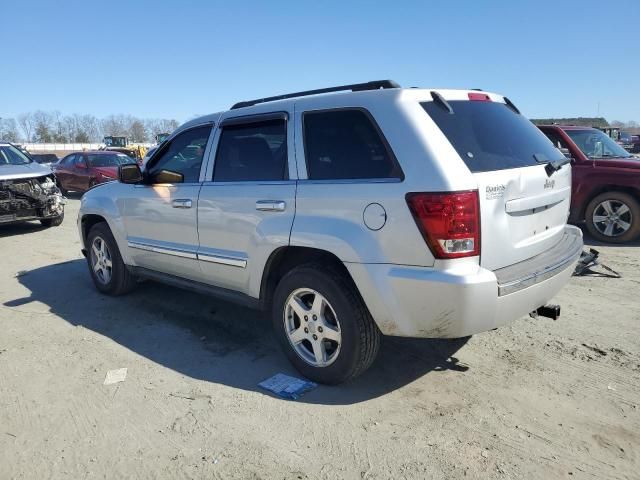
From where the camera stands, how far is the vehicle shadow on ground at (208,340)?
3578 mm

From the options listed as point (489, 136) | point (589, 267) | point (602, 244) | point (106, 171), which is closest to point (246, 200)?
point (489, 136)

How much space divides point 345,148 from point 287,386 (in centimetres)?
171

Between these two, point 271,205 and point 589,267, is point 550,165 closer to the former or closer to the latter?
point 271,205

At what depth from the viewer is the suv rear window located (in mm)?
2982

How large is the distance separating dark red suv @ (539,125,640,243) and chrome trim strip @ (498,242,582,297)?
4.97 meters

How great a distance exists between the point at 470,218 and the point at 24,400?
10.5ft

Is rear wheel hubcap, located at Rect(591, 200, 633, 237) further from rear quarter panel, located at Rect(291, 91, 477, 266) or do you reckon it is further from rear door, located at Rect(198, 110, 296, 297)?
rear door, located at Rect(198, 110, 296, 297)

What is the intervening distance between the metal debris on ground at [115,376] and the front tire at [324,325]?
1219mm

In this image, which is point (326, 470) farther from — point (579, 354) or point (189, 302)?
point (189, 302)

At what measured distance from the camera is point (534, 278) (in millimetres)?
3039

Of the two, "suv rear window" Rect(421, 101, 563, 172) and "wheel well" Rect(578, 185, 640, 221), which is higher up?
"suv rear window" Rect(421, 101, 563, 172)

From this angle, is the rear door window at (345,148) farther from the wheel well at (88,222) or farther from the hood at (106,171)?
the hood at (106,171)

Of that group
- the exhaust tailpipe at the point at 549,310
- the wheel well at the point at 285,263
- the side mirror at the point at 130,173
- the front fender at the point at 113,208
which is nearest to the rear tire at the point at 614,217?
the exhaust tailpipe at the point at 549,310

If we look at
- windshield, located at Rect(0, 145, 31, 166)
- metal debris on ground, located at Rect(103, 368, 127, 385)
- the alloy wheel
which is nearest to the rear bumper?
metal debris on ground, located at Rect(103, 368, 127, 385)
